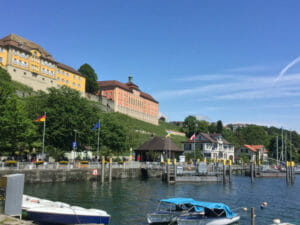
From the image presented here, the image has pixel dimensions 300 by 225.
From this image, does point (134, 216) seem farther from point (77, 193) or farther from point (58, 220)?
→ point (77, 193)

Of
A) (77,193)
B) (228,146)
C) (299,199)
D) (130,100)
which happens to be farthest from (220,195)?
(130,100)

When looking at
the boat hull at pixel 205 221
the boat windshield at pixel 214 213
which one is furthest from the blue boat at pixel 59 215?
the boat windshield at pixel 214 213

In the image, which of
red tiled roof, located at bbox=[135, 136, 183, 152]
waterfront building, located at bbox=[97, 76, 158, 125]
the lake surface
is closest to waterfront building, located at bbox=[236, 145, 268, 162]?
waterfront building, located at bbox=[97, 76, 158, 125]

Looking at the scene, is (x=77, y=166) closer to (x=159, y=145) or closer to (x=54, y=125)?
(x=54, y=125)

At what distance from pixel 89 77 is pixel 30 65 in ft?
129

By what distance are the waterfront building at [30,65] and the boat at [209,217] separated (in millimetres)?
72416

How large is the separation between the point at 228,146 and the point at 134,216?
88.6 metres

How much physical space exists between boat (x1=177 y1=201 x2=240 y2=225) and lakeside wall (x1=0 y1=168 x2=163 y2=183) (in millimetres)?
29030

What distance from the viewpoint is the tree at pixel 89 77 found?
13888 cm

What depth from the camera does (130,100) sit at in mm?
154000

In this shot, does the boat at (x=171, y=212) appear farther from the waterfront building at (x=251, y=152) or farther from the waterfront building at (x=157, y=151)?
the waterfront building at (x=251, y=152)

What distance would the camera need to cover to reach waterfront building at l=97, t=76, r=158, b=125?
144 metres

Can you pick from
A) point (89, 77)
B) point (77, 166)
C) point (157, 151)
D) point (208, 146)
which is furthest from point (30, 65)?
point (208, 146)

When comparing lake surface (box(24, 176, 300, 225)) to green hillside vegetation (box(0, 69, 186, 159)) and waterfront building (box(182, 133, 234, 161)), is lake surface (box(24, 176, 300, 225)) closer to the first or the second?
green hillside vegetation (box(0, 69, 186, 159))
